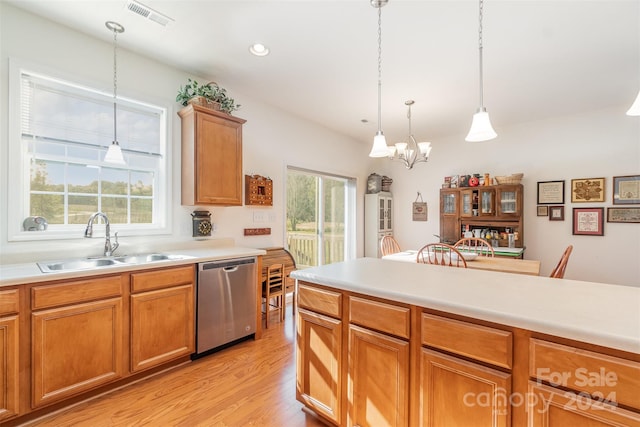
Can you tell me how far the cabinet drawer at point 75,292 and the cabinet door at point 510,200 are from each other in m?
4.93

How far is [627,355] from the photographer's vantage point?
0.89 metres

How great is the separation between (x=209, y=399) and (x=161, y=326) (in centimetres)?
69

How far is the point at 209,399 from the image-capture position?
1.97m

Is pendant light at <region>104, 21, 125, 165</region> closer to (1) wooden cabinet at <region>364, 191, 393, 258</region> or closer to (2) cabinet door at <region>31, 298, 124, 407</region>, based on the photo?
(2) cabinet door at <region>31, 298, 124, 407</region>

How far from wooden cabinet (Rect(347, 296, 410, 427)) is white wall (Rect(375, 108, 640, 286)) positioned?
13.8 feet

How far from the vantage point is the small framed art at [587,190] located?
3939mm

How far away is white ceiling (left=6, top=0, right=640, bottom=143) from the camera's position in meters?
2.04

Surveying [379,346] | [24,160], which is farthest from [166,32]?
[379,346]

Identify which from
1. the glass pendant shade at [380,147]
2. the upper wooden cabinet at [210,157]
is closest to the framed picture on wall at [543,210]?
the glass pendant shade at [380,147]

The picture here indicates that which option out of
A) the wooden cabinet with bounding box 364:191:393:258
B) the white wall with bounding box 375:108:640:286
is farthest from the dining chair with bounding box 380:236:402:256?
the white wall with bounding box 375:108:640:286

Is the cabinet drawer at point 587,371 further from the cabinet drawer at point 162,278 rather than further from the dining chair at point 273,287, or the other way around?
the dining chair at point 273,287

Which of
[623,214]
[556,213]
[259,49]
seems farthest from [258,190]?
[623,214]

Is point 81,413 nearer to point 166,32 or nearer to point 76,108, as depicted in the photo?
point 76,108

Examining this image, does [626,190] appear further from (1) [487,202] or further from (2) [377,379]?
(2) [377,379]
